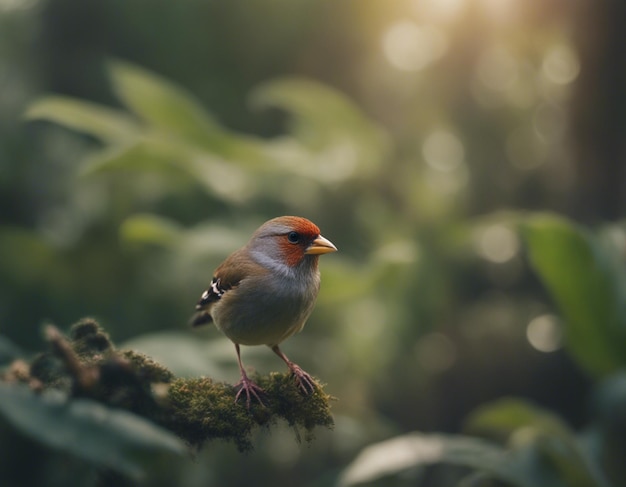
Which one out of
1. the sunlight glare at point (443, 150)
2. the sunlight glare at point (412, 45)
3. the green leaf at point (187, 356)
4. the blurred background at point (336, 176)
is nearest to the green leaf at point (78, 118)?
the blurred background at point (336, 176)

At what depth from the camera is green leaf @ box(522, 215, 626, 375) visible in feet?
5.64

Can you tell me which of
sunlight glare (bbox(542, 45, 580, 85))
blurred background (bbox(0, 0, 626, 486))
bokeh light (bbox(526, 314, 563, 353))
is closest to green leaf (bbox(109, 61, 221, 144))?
blurred background (bbox(0, 0, 626, 486))

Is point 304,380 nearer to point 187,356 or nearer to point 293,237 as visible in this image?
point 293,237

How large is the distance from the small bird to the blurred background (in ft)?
1.55

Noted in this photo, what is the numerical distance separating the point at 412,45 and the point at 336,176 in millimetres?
1314

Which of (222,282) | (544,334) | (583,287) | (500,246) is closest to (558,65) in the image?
(500,246)

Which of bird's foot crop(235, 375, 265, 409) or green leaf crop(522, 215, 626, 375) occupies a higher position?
green leaf crop(522, 215, 626, 375)

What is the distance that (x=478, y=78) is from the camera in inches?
131

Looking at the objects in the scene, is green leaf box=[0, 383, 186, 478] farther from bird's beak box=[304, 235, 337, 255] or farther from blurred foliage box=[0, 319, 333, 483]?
bird's beak box=[304, 235, 337, 255]

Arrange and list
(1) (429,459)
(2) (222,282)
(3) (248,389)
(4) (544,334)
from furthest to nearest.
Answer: (4) (544,334) → (1) (429,459) → (2) (222,282) → (3) (248,389)

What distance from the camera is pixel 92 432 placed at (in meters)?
0.54

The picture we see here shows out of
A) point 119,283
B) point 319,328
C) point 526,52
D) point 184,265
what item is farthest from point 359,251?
point 526,52

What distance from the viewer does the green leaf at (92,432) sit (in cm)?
53

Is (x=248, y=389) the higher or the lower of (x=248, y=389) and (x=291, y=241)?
the lower
